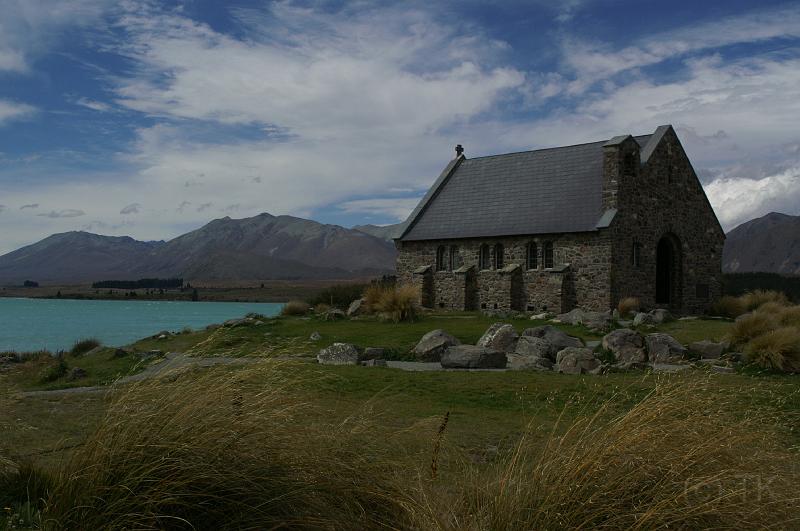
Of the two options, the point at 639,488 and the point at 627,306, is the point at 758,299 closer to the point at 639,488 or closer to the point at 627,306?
the point at 627,306

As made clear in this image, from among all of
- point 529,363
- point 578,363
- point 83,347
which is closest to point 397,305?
point 83,347

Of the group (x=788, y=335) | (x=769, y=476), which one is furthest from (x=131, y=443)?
(x=788, y=335)

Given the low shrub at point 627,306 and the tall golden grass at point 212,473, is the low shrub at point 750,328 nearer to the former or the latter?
the low shrub at point 627,306

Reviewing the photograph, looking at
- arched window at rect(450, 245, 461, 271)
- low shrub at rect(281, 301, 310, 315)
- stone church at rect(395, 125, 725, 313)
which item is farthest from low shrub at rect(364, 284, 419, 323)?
arched window at rect(450, 245, 461, 271)

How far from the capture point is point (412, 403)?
35.0ft

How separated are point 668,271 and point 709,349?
16.1 m

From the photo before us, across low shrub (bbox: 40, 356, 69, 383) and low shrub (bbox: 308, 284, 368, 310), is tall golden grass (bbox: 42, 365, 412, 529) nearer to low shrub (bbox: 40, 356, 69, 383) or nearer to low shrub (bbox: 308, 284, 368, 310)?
low shrub (bbox: 40, 356, 69, 383)

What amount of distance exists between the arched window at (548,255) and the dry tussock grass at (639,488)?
2490cm

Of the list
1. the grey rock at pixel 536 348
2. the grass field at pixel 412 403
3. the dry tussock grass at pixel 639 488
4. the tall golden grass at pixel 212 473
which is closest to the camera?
the dry tussock grass at pixel 639 488

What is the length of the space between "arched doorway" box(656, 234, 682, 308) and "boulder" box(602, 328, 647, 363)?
637 inches

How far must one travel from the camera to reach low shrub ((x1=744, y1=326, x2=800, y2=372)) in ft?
45.6

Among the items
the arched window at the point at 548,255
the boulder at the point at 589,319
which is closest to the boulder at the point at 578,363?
the boulder at the point at 589,319

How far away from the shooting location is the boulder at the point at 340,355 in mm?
15594

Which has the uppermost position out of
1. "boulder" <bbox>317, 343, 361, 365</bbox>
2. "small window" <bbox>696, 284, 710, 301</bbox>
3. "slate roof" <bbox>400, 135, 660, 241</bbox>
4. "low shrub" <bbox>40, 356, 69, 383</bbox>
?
"slate roof" <bbox>400, 135, 660, 241</bbox>
